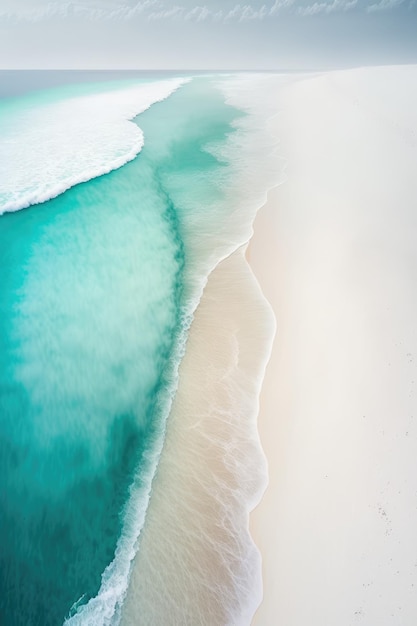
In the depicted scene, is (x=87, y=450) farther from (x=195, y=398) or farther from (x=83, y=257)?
(x=83, y=257)

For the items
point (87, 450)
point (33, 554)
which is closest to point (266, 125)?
point (87, 450)

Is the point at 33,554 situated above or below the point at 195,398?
below

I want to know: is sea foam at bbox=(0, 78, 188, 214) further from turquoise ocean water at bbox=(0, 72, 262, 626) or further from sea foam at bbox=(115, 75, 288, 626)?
sea foam at bbox=(115, 75, 288, 626)

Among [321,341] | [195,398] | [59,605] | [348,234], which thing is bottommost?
[59,605]

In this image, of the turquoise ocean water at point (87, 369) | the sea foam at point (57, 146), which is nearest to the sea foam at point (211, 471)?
the turquoise ocean water at point (87, 369)

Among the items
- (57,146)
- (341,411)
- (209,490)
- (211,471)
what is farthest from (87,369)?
(57,146)

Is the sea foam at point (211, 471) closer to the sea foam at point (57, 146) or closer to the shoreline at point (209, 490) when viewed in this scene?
the shoreline at point (209, 490)

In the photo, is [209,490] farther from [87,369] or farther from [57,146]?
[57,146]
